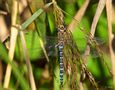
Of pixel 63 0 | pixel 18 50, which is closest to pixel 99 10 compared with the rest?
pixel 63 0

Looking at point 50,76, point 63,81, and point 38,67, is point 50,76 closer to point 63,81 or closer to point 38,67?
point 38,67

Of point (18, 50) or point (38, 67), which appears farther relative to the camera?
point (38, 67)

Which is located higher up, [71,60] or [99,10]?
[99,10]

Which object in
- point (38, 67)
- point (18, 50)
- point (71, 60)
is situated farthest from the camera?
point (38, 67)

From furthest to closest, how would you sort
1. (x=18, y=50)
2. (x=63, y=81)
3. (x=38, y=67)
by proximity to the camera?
(x=38, y=67), (x=18, y=50), (x=63, y=81)

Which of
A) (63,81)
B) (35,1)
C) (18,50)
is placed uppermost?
(35,1)

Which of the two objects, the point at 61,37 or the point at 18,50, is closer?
the point at 61,37

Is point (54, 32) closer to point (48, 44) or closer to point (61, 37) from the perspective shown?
point (48, 44)

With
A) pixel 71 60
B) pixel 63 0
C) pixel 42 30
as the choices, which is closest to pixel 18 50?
pixel 42 30

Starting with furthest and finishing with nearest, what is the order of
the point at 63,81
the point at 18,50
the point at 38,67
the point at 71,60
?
the point at 38,67 → the point at 18,50 → the point at 63,81 → the point at 71,60

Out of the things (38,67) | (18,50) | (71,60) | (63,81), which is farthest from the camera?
(38,67)
